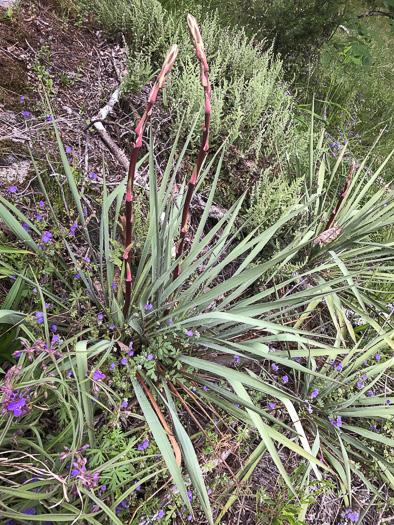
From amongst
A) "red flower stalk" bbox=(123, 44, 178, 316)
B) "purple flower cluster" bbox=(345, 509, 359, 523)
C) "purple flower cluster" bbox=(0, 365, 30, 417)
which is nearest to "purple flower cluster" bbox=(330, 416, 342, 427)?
"purple flower cluster" bbox=(345, 509, 359, 523)

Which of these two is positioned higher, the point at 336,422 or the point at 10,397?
the point at 10,397

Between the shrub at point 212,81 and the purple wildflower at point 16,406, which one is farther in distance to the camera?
the shrub at point 212,81

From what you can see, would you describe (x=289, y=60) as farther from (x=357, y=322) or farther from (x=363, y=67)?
(x=357, y=322)

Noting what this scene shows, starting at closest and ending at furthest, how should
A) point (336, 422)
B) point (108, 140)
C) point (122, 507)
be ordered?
point (122, 507), point (336, 422), point (108, 140)

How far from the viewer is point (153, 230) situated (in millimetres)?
1289

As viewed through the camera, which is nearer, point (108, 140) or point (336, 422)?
point (336, 422)

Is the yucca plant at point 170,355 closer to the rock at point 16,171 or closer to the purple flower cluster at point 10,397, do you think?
the purple flower cluster at point 10,397

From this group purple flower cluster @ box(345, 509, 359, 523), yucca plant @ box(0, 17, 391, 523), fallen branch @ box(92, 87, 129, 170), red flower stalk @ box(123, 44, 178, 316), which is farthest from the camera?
fallen branch @ box(92, 87, 129, 170)

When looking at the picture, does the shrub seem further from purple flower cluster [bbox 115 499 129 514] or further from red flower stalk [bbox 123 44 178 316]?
purple flower cluster [bbox 115 499 129 514]

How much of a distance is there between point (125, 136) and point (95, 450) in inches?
70.7

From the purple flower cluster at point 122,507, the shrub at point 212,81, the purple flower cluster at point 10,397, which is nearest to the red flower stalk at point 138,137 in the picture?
the purple flower cluster at point 10,397

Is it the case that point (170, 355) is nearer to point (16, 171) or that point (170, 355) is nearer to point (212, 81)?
point (16, 171)

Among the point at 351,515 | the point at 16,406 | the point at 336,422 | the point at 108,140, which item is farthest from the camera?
A: the point at 108,140

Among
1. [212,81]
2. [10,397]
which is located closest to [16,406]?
[10,397]
